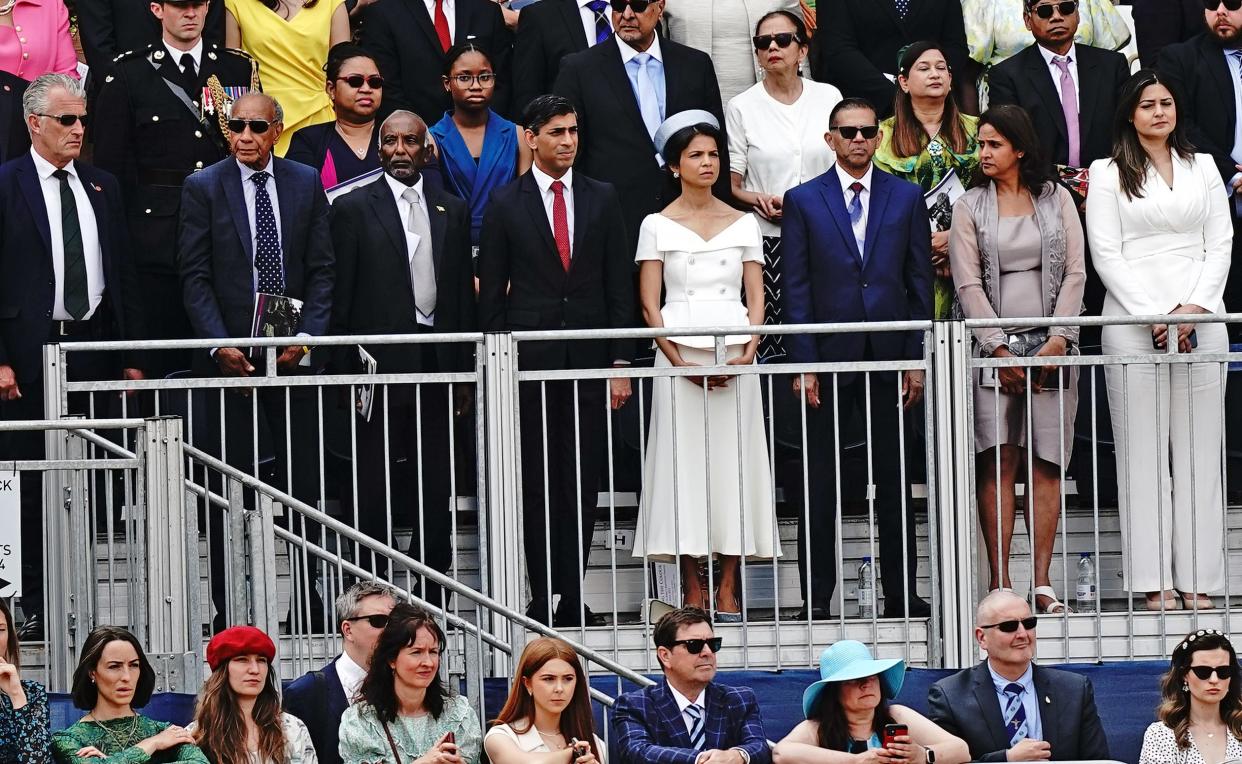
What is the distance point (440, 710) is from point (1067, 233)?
3.99 m

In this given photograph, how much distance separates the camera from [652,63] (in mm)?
12844

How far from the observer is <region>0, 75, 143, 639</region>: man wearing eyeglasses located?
11695 mm

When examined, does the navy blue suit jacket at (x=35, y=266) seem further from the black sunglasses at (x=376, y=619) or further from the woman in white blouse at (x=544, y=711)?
the woman in white blouse at (x=544, y=711)

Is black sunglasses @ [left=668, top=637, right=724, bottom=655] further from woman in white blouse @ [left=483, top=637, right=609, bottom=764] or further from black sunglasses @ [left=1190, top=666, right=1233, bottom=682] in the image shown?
black sunglasses @ [left=1190, top=666, right=1233, bottom=682]

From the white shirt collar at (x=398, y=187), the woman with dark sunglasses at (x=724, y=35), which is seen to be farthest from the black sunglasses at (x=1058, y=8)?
the white shirt collar at (x=398, y=187)

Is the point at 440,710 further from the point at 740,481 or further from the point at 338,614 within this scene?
the point at 740,481

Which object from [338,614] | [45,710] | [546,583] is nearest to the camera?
[45,710]

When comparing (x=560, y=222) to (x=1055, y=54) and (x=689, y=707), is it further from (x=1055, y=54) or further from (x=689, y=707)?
(x=689, y=707)

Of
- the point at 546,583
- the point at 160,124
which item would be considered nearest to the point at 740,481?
the point at 546,583

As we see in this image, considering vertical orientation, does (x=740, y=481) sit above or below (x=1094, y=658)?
above

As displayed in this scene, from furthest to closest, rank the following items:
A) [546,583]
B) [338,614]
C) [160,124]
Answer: [160,124] < [546,583] < [338,614]

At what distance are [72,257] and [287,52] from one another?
1.92 metres

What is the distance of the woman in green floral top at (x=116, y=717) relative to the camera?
30.1 feet

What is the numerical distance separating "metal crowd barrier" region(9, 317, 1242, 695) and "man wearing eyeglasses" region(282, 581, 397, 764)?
1.15ft
